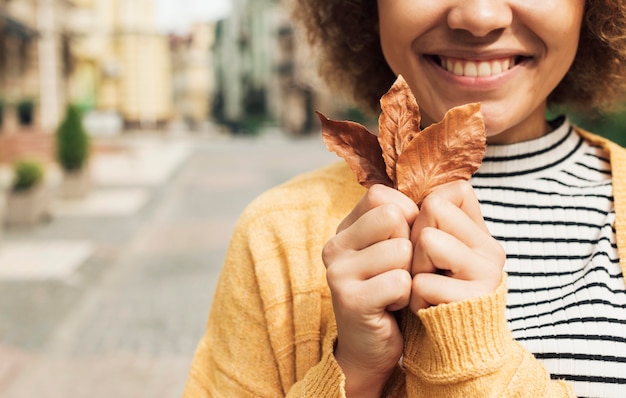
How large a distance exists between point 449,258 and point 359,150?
26cm

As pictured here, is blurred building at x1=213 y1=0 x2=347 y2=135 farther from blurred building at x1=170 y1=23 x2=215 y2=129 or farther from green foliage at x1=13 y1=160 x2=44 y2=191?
green foliage at x1=13 y1=160 x2=44 y2=191

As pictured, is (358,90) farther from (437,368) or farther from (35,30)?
(35,30)

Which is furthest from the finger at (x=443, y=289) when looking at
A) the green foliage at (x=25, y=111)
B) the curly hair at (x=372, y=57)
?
the green foliage at (x=25, y=111)

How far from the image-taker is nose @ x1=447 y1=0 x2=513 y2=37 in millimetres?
1209

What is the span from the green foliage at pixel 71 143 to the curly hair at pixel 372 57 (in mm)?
11529

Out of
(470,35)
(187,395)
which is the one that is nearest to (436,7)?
(470,35)

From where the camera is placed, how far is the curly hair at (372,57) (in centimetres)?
167

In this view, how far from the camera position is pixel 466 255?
1.00 meters

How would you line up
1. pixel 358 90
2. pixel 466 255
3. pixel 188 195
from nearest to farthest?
pixel 466 255 < pixel 358 90 < pixel 188 195

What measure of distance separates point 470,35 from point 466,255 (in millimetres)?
470

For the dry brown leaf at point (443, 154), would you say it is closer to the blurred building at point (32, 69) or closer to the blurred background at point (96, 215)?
the blurred background at point (96, 215)

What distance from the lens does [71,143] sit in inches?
502

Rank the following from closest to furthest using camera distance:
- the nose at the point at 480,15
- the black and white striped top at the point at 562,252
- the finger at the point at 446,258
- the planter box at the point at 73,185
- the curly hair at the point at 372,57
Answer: the finger at the point at 446,258 < the nose at the point at 480,15 < the black and white striped top at the point at 562,252 < the curly hair at the point at 372,57 < the planter box at the point at 73,185

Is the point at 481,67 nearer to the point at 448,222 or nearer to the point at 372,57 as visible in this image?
the point at 448,222
